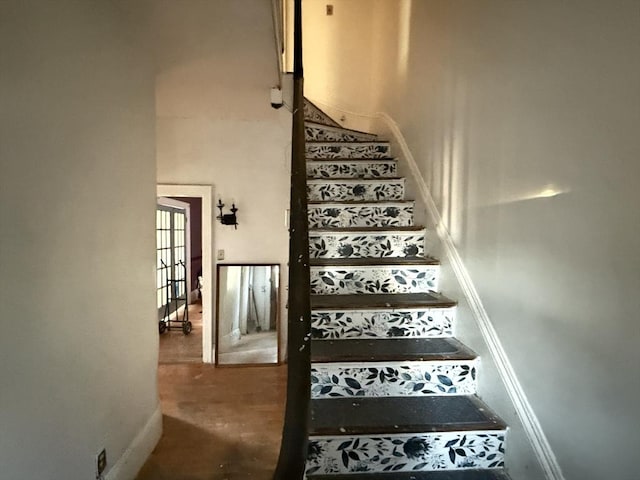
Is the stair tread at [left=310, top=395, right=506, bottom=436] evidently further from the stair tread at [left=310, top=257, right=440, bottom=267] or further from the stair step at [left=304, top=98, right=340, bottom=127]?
the stair step at [left=304, top=98, right=340, bottom=127]

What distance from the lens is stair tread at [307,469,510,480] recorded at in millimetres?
1399

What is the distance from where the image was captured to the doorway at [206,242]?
13.2 ft

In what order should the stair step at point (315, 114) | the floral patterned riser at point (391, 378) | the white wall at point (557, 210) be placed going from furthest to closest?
the stair step at point (315, 114), the floral patterned riser at point (391, 378), the white wall at point (557, 210)

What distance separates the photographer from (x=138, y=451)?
2279mm

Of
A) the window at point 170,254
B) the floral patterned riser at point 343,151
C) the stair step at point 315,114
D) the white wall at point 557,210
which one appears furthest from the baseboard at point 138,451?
the window at point 170,254

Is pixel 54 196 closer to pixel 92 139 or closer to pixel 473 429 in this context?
pixel 92 139

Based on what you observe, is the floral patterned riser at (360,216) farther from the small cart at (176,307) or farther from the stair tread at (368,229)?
the small cart at (176,307)

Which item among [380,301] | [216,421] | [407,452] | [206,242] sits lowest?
[216,421]

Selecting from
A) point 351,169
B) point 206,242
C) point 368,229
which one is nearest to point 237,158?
point 206,242

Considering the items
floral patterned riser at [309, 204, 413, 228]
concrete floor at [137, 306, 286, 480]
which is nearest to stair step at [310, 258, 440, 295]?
floral patterned riser at [309, 204, 413, 228]

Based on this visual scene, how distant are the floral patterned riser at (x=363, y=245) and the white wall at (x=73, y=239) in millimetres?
1039

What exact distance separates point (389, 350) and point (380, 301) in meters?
0.28

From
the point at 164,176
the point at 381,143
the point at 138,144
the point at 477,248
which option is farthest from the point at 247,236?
the point at 477,248

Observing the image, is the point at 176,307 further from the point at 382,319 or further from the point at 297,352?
the point at 297,352
